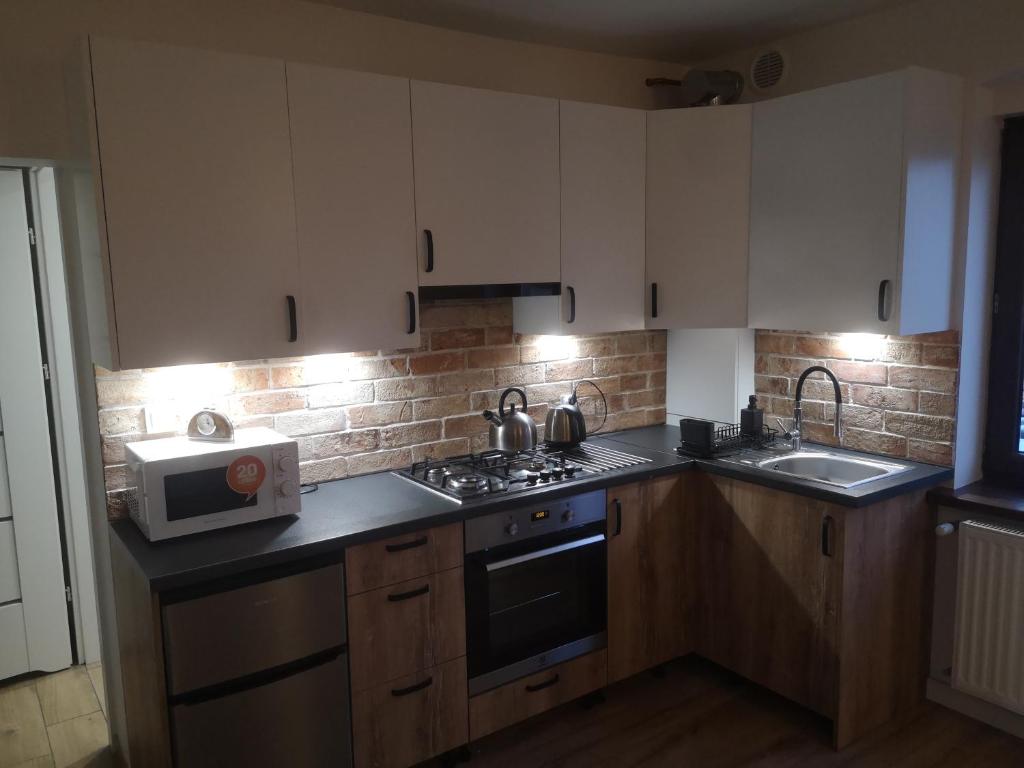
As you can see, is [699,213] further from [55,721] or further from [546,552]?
[55,721]

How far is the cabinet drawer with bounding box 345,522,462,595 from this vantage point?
90.4 inches

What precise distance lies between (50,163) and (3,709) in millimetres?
2149

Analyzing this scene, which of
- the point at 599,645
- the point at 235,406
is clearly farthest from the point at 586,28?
the point at 599,645

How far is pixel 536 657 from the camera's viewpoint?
2713mm

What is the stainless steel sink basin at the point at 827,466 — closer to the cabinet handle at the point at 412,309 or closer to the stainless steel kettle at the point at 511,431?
the stainless steel kettle at the point at 511,431

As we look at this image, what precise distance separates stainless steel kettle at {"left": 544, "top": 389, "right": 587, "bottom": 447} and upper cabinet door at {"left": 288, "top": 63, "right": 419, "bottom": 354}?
29.9 inches

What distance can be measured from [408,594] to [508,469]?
0.66 metres

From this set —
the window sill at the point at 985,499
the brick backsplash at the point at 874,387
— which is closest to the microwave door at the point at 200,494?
the brick backsplash at the point at 874,387

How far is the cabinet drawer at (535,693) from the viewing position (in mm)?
2615

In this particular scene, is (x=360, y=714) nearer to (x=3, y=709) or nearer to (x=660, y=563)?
(x=660, y=563)

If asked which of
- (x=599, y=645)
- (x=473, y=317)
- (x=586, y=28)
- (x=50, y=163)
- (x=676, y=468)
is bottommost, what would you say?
(x=599, y=645)

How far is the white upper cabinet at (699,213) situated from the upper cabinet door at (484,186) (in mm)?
Answer: 479

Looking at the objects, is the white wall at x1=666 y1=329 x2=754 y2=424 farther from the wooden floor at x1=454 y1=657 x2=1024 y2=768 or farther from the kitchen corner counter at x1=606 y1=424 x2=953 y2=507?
the wooden floor at x1=454 y1=657 x2=1024 y2=768

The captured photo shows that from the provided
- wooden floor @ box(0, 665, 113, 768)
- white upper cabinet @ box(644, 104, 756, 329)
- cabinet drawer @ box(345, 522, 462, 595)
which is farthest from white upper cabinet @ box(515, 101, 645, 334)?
wooden floor @ box(0, 665, 113, 768)
